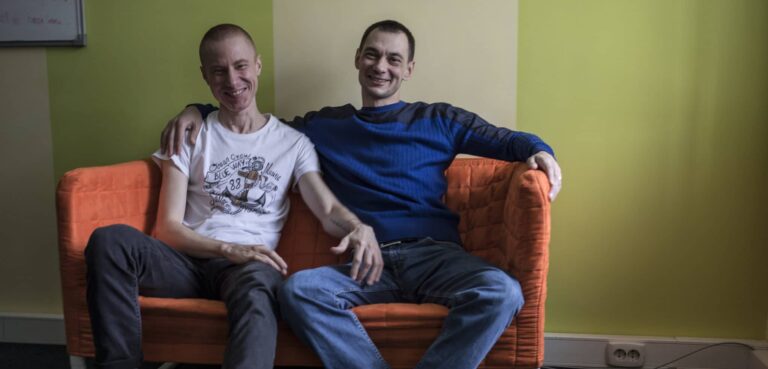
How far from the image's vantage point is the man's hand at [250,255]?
1417mm

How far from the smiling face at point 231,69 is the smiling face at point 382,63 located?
1.07 feet

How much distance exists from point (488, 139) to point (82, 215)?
108cm

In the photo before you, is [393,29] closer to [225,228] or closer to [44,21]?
[225,228]

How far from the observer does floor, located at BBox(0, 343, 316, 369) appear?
185 centimetres

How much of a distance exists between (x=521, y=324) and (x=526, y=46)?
948 millimetres

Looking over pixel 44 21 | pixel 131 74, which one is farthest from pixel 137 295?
pixel 44 21

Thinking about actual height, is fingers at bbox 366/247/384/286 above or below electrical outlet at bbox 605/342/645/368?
above

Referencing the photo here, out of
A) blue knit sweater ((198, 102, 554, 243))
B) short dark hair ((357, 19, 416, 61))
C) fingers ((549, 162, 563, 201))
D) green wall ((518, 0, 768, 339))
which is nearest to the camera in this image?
fingers ((549, 162, 563, 201))

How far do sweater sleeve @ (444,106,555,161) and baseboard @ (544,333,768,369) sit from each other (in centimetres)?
72

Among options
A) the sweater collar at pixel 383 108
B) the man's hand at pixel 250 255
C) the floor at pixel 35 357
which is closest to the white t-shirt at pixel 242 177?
the man's hand at pixel 250 255

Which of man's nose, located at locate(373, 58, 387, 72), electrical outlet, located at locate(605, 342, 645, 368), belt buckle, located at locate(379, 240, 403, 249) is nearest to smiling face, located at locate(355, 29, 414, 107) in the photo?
man's nose, located at locate(373, 58, 387, 72)

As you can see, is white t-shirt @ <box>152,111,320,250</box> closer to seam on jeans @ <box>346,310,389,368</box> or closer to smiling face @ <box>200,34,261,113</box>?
smiling face @ <box>200,34,261,113</box>

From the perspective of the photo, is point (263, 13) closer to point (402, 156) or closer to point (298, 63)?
point (298, 63)

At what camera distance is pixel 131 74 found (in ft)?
6.47
